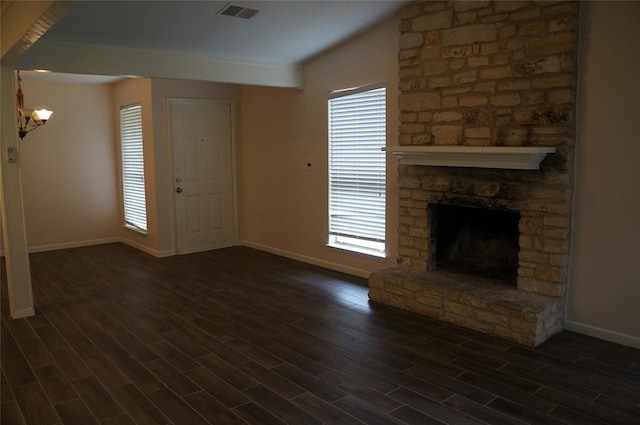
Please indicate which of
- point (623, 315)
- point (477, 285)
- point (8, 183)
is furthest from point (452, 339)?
point (8, 183)

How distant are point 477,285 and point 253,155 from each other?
4.07 meters

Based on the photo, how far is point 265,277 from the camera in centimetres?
577

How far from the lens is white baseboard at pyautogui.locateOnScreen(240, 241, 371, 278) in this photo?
5.71m

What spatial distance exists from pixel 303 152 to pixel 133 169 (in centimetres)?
287

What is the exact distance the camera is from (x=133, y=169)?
7.54m

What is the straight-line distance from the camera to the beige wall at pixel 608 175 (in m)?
3.56

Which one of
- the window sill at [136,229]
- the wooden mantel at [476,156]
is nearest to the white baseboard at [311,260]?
the window sill at [136,229]

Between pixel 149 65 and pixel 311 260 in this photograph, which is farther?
pixel 311 260

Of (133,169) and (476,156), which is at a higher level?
(476,156)

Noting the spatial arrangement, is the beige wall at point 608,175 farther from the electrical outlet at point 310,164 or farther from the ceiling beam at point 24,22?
the ceiling beam at point 24,22

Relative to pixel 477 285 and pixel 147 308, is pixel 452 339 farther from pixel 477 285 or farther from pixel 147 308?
pixel 147 308

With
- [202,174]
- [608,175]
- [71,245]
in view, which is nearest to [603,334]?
[608,175]

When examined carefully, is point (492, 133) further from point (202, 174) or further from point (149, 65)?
point (202, 174)

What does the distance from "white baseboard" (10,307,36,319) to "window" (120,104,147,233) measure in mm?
2788
